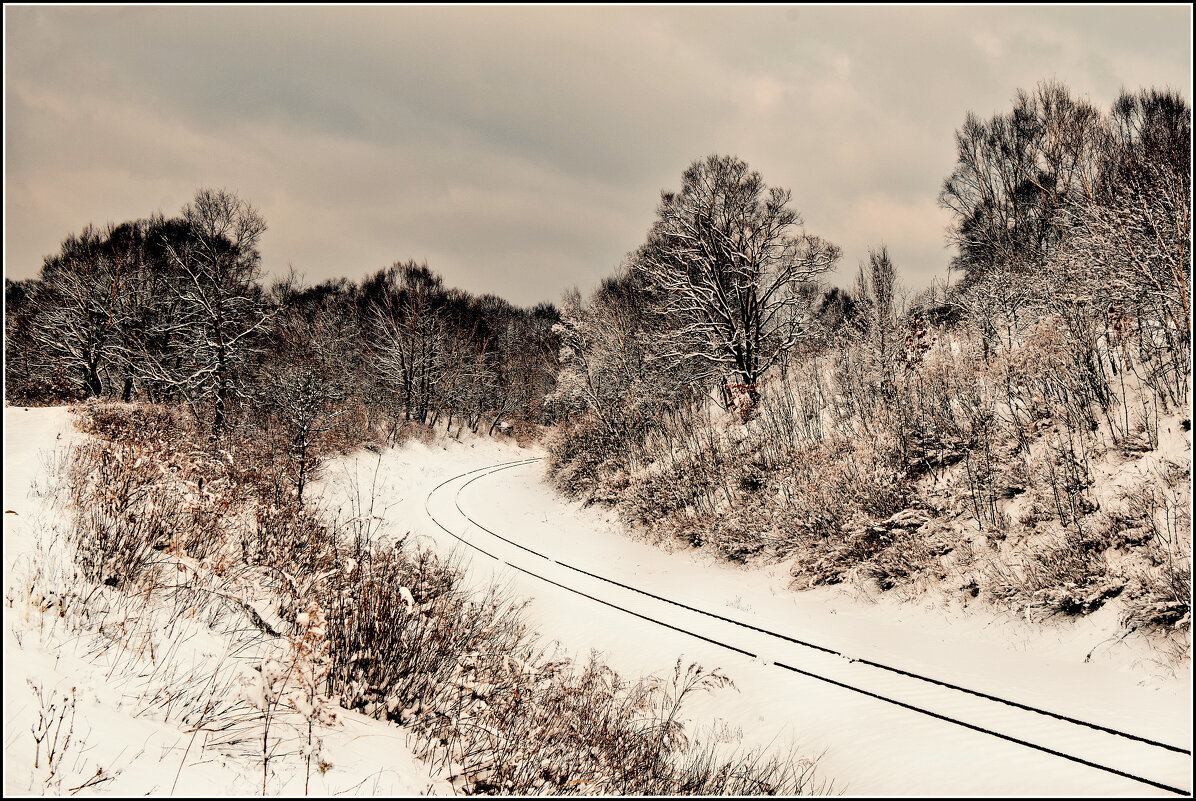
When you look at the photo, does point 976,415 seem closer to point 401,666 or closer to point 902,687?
point 902,687

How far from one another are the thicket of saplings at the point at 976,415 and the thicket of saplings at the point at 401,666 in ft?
19.5

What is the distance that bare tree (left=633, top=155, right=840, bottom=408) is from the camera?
22.8m

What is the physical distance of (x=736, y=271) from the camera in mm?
22953

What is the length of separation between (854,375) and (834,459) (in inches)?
233

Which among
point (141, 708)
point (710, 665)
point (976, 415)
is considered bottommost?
point (710, 665)

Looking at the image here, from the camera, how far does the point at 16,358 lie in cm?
3275

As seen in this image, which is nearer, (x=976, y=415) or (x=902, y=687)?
(x=902, y=687)

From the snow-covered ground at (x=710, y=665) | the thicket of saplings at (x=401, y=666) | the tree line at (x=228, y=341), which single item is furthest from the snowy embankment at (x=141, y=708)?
the tree line at (x=228, y=341)

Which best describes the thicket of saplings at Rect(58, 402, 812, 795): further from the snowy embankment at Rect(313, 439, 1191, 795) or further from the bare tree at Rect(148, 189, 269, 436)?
the bare tree at Rect(148, 189, 269, 436)

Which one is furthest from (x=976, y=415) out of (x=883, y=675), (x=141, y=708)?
(x=141, y=708)

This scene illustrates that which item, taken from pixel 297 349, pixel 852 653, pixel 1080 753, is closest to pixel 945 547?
pixel 852 653

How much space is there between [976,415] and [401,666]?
1356 cm

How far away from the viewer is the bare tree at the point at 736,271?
74.9 ft

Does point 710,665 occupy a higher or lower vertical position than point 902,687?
lower
